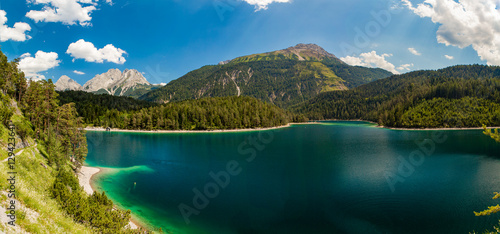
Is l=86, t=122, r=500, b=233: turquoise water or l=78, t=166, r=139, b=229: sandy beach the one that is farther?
l=78, t=166, r=139, b=229: sandy beach

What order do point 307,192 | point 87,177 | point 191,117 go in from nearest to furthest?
point 307,192 < point 87,177 < point 191,117

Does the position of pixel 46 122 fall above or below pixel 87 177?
above

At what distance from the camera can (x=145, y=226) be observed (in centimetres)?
2428

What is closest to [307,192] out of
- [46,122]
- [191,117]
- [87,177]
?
[87,177]

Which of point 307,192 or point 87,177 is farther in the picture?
point 87,177

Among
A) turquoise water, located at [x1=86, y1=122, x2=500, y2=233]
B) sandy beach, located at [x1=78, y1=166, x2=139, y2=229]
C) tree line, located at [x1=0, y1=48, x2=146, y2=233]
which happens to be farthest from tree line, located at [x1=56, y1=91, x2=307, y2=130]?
sandy beach, located at [x1=78, y1=166, x2=139, y2=229]

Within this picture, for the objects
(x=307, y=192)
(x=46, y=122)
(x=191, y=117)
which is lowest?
(x=307, y=192)

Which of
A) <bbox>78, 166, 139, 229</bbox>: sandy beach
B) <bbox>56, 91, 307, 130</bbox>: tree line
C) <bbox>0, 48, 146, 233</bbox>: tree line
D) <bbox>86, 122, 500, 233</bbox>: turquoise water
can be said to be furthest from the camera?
<bbox>56, 91, 307, 130</bbox>: tree line

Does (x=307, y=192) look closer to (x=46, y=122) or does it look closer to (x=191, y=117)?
(x=46, y=122)

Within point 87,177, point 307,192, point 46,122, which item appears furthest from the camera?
point 46,122

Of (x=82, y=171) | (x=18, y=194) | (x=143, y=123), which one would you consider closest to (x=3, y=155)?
(x=18, y=194)

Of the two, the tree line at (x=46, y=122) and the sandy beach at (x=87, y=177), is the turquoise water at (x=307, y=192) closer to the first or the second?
the sandy beach at (x=87, y=177)

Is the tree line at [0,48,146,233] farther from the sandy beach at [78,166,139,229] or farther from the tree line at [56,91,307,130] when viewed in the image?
the tree line at [56,91,307,130]

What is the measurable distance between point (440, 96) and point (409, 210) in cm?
21314
